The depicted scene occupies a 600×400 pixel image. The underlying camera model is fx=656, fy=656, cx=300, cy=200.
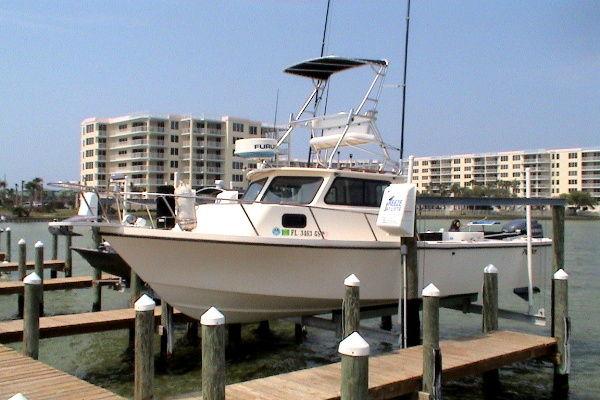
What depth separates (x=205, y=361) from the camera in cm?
641

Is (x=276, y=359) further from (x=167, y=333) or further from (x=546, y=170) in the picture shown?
(x=546, y=170)

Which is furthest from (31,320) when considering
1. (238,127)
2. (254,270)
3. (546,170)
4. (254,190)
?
(546,170)

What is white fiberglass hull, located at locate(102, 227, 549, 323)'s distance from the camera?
9508 millimetres

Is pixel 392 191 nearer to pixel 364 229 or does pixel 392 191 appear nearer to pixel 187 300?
pixel 364 229

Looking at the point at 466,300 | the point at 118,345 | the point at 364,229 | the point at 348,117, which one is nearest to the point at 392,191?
the point at 364,229

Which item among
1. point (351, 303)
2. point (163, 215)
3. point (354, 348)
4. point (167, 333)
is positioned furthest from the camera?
point (163, 215)

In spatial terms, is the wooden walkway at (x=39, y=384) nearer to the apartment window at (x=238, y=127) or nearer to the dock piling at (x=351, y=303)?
the dock piling at (x=351, y=303)

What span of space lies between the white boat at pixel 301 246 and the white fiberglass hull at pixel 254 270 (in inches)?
0.6

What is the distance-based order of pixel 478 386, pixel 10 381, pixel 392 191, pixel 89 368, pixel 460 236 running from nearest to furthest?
pixel 10 381, pixel 392 191, pixel 478 386, pixel 89 368, pixel 460 236

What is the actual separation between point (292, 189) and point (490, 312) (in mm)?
3741

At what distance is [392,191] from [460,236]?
2920 millimetres

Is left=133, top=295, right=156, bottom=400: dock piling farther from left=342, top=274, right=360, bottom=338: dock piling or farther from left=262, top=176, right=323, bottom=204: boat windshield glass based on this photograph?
left=262, top=176, right=323, bottom=204: boat windshield glass

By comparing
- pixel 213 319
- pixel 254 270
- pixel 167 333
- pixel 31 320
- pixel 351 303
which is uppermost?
pixel 254 270

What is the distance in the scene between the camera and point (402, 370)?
26.0 ft
